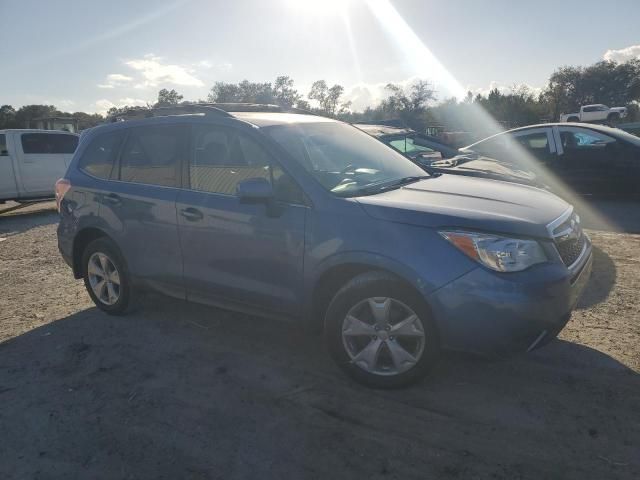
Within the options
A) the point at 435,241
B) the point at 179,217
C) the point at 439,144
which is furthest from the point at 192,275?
the point at 439,144

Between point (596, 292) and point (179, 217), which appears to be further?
point (596, 292)

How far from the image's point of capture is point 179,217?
405 centimetres

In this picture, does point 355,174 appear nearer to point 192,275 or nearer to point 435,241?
point 435,241

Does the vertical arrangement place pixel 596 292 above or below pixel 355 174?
below

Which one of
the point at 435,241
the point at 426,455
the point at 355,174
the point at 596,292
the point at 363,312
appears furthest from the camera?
the point at 596,292

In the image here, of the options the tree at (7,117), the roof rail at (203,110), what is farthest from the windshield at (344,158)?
the tree at (7,117)

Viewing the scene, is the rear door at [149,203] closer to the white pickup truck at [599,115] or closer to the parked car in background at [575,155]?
the parked car in background at [575,155]

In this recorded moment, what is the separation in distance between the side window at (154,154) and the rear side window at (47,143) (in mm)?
9700

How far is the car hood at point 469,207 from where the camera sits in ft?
9.74

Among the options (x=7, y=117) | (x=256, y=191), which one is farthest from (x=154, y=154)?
(x=7, y=117)

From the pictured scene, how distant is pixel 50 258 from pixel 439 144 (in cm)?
725

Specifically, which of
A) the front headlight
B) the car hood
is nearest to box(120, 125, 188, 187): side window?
the car hood

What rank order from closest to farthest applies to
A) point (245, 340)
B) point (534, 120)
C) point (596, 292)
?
point (245, 340) < point (596, 292) < point (534, 120)

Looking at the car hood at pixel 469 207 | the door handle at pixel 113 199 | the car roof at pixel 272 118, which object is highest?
the car roof at pixel 272 118
